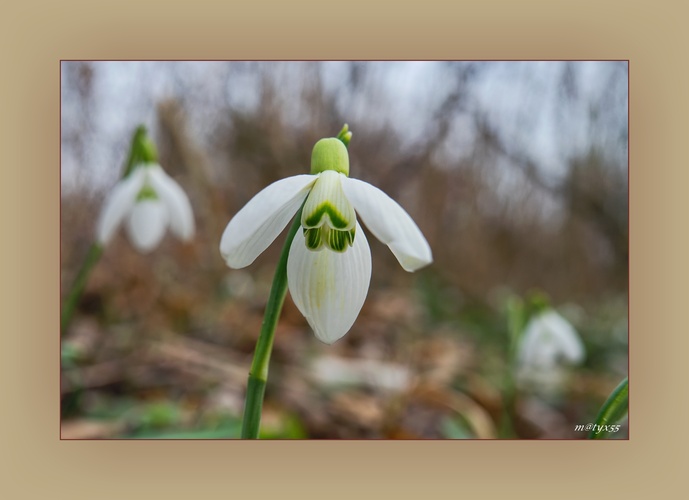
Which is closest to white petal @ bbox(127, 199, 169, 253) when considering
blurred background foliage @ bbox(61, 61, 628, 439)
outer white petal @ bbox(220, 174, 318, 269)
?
blurred background foliage @ bbox(61, 61, 628, 439)

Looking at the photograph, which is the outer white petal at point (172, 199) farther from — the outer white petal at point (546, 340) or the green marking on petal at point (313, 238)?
the outer white petal at point (546, 340)

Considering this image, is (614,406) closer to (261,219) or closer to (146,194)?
(261,219)

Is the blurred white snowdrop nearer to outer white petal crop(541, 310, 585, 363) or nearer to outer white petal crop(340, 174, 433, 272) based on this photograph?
outer white petal crop(541, 310, 585, 363)

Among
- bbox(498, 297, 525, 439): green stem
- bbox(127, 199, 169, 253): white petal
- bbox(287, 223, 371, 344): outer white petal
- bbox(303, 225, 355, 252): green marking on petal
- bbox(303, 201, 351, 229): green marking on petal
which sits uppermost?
bbox(127, 199, 169, 253): white petal

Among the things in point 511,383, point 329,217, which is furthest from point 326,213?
point 511,383

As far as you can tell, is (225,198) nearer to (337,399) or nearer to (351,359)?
(351,359)

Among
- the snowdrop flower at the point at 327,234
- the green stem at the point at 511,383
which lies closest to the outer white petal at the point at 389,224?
the snowdrop flower at the point at 327,234
